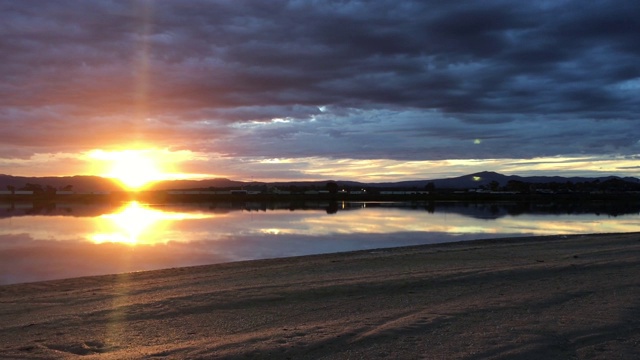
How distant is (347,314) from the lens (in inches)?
345

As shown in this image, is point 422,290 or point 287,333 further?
point 422,290

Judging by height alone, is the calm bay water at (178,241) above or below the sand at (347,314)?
below

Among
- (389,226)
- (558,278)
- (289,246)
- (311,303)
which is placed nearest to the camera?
(311,303)

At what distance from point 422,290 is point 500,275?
231 centimetres

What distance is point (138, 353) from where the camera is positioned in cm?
691

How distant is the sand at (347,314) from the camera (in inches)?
268

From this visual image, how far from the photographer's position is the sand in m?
6.80

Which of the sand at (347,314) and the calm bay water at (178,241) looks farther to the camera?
the calm bay water at (178,241)

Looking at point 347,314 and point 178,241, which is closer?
point 347,314

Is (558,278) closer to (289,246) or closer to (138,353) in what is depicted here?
(138,353)

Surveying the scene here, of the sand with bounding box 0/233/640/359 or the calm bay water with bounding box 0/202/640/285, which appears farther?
the calm bay water with bounding box 0/202/640/285

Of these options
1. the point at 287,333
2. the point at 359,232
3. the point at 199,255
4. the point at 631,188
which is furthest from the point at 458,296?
the point at 631,188

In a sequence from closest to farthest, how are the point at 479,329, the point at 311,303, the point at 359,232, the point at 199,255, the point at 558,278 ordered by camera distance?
the point at 479,329 < the point at 311,303 < the point at 558,278 < the point at 199,255 < the point at 359,232

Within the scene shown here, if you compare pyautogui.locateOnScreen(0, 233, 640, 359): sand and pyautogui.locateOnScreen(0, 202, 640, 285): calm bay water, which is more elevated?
pyautogui.locateOnScreen(0, 233, 640, 359): sand
